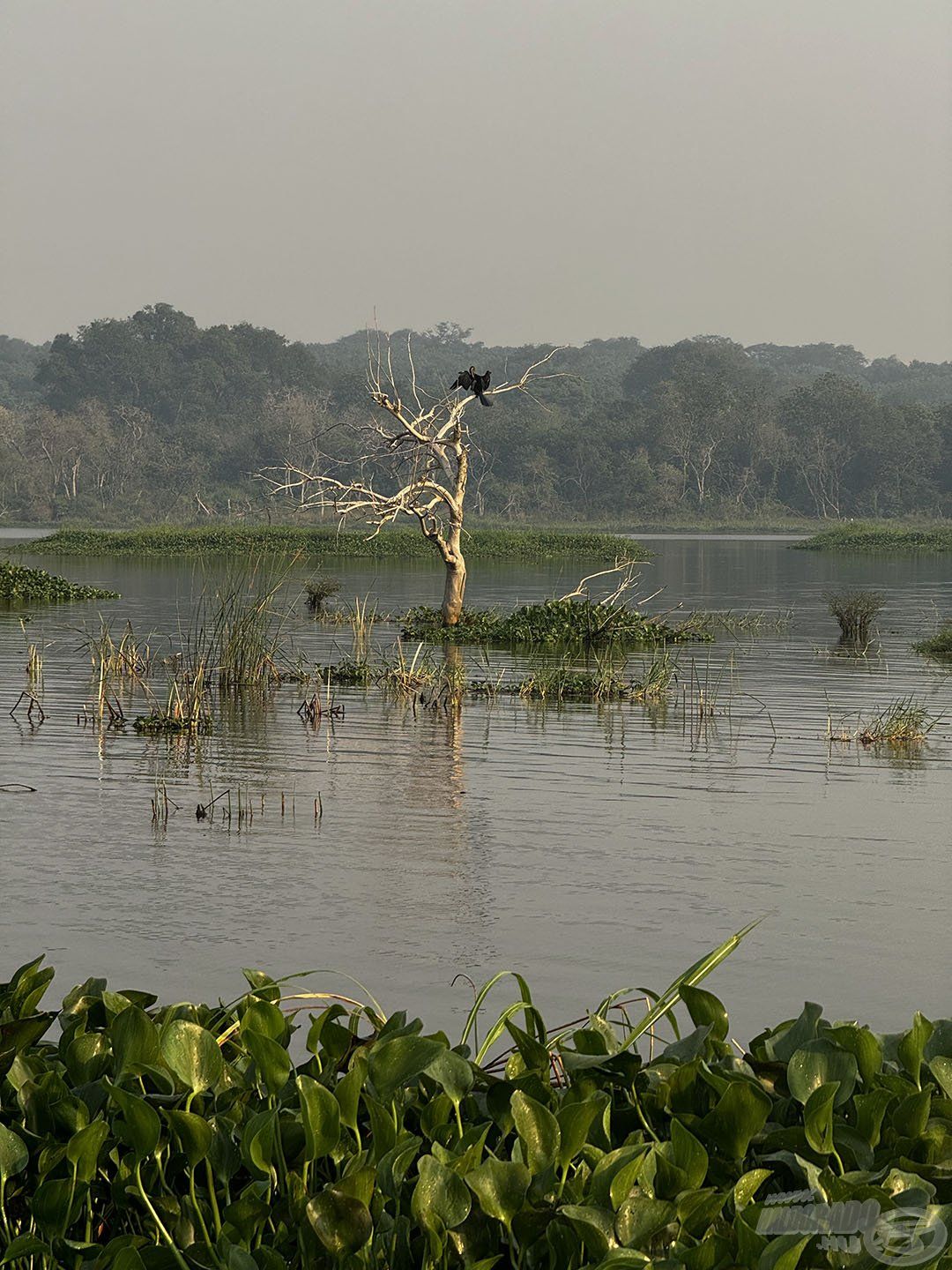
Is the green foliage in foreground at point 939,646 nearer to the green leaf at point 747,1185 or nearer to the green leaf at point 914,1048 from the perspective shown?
the green leaf at point 914,1048

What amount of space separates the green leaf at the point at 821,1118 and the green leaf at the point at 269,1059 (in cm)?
95

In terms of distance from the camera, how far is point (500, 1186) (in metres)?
2.55

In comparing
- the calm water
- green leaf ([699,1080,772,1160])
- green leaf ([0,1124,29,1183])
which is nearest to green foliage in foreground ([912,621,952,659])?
the calm water

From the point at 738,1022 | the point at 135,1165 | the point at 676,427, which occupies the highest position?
the point at 676,427

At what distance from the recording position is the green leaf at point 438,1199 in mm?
2496

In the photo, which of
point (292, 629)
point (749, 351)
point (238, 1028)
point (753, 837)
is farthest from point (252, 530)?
point (749, 351)

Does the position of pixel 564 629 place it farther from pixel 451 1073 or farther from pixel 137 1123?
pixel 137 1123

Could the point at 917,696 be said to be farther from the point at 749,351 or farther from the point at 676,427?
the point at 749,351

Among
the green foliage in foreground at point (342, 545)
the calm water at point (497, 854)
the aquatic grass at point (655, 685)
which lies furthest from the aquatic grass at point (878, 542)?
the calm water at point (497, 854)

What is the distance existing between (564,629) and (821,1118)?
1810 centimetres

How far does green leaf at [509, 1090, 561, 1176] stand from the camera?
2650 mm

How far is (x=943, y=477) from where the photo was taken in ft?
271

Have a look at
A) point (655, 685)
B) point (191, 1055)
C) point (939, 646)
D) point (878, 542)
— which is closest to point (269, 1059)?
point (191, 1055)

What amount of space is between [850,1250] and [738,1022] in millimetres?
3528
